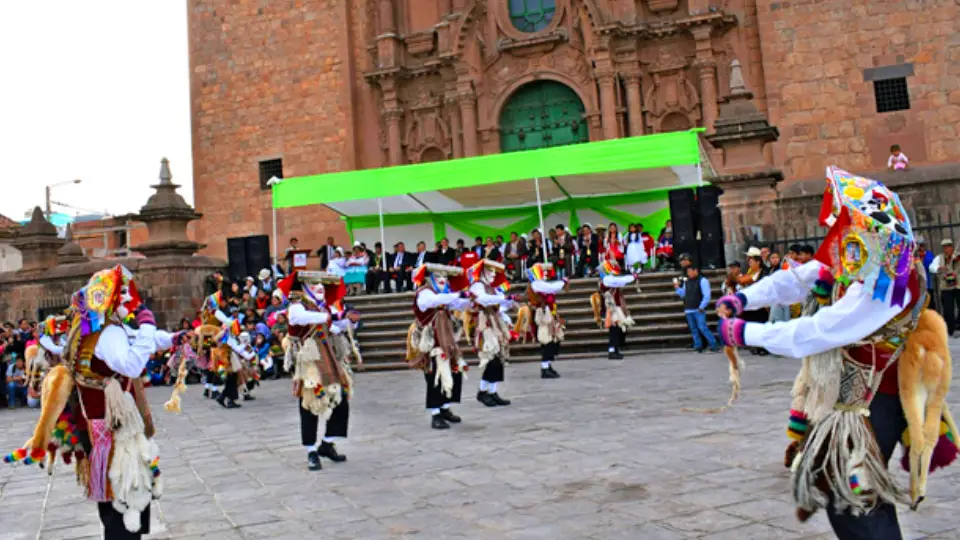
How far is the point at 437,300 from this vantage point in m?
8.94

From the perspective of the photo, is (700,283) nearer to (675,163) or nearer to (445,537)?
(675,163)

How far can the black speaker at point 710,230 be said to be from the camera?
647 inches

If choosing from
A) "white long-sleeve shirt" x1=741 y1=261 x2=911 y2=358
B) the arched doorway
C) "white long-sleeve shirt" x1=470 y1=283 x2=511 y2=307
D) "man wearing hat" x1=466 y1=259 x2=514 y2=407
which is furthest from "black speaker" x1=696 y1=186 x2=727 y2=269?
"white long-sleeve shirt" x1=741 y1=261 x2=911 y2=358

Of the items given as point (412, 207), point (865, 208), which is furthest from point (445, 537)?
point (412, 207)

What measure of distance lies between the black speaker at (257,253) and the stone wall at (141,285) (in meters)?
0.96

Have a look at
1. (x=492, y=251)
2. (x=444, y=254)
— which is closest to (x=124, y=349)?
(x=492, y=251)

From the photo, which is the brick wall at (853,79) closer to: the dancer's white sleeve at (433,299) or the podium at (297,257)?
the dancer's white sleeve at (433,299)

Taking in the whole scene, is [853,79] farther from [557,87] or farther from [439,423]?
[439,423]

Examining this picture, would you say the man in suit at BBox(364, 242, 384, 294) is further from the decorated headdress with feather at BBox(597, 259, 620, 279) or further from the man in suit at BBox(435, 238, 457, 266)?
the decorated headdress with feather at BBox(597, 259, 620, 279)

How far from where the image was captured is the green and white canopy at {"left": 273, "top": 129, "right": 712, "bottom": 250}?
18.1 metres

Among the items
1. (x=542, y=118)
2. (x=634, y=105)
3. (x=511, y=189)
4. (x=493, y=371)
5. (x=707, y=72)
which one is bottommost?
(x=493, y=371)

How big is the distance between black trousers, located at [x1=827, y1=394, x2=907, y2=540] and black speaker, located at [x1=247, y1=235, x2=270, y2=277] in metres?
19.6

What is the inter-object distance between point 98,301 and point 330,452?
134 inches

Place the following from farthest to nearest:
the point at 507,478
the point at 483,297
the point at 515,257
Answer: the point at 515,257 → the point at 483,297 → the point at 507,478
